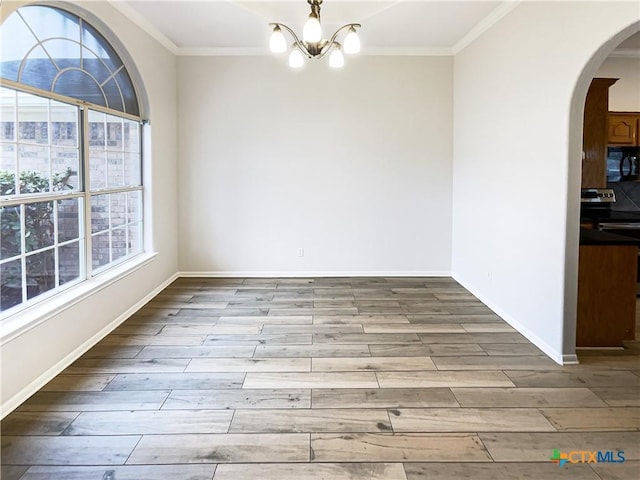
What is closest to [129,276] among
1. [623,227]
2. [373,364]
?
[373,364]

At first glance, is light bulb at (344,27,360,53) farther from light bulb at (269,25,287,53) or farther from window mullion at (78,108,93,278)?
window mullion at (78,108,93,278)

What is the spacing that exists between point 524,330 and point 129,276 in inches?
139

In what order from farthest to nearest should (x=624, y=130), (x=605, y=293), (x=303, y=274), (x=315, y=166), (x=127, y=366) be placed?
(x=303, y=274), (x=315, y=166), (x=624, y=130), (x=605, y=293), (x=127, y=366)

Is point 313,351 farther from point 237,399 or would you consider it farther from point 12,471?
point 12,471

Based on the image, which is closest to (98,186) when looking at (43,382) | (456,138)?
(43,382)

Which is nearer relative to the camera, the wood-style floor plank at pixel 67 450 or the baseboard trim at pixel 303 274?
the wood-style floor plank at pixel 67 450

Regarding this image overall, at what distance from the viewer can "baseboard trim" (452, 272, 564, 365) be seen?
3.43m

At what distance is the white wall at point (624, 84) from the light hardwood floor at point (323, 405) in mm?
3481

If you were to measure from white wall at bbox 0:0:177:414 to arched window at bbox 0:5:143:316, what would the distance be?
0.69 ft

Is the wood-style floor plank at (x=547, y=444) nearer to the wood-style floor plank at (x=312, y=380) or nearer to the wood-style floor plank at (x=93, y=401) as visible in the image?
the wood-style floor plank at (x=312, y=380)

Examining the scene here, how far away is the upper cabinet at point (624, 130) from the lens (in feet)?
18.8

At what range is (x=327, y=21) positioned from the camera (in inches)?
190

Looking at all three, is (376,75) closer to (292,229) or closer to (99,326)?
(292,229)

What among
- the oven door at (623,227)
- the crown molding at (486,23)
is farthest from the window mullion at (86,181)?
the oven door at (623,227)
